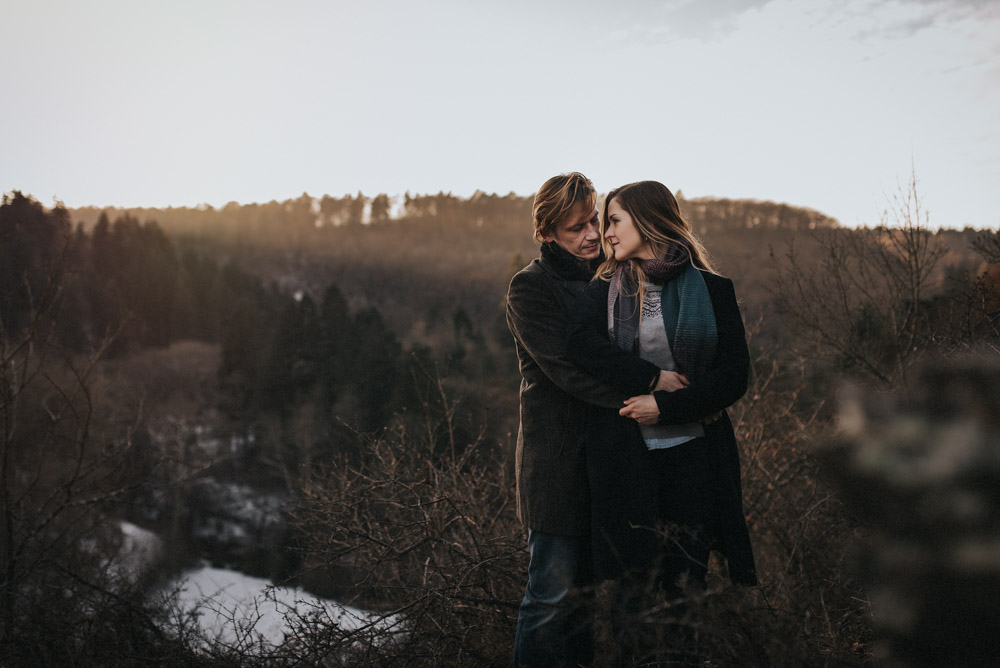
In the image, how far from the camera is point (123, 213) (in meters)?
37.2

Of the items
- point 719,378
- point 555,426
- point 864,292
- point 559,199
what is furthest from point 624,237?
point 864,292

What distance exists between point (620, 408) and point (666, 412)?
0.50ft

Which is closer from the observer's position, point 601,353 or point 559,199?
point 601,353

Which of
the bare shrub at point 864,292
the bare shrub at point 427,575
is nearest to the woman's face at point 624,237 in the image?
the bare shrub at point 427,575

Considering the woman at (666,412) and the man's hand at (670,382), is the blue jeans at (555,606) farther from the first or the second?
the man's hand at (670,382)

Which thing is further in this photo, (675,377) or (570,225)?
(570,225)

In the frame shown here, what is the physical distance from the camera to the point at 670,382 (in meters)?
1.86

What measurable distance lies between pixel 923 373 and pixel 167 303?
4055cm

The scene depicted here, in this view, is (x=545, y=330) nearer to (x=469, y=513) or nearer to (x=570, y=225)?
(x=570, y=225)

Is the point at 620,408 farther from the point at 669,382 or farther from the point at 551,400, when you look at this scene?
the point at 551,400

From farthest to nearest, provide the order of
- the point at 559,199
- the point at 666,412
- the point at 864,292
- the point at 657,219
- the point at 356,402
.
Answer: the point at 356,402 → the point at 864,292 → the point at 559,199 → the point at 657,219 → the point at 666,412

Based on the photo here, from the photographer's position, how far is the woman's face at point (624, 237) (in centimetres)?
201

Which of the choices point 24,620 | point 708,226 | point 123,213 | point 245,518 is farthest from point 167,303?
point 24,620

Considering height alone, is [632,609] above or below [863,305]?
below
